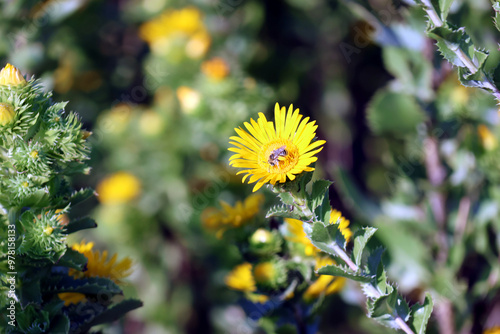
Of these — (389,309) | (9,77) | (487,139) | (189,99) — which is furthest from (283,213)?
(189,99)

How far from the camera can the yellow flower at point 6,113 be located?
0.63 metres

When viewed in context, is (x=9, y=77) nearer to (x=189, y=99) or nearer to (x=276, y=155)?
(x=276, y=155)

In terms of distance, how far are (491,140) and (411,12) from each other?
36cm

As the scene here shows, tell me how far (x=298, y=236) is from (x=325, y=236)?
21 centimetres

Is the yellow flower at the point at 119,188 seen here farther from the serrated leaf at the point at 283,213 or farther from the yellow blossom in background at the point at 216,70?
the serrated leaf at the point at 283,213

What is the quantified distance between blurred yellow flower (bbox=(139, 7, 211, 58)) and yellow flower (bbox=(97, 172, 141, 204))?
1.58ft

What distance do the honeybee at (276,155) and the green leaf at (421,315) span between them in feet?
0.99

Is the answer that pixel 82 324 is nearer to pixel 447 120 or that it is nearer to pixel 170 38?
pixel 447 120

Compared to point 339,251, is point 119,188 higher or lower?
lower

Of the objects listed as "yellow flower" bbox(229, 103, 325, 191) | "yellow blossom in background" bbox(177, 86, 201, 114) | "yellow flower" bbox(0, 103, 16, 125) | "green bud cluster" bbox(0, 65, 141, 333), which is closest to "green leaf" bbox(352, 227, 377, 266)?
"yellow flower" bbox(229, 103, 325, 191)

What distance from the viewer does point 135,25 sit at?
215cm

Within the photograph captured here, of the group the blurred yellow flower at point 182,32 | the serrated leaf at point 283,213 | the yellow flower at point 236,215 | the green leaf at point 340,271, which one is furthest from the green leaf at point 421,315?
the blurred yellow flower at point 182,32

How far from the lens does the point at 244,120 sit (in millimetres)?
1387

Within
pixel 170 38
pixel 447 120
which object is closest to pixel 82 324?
pixel 447 120
